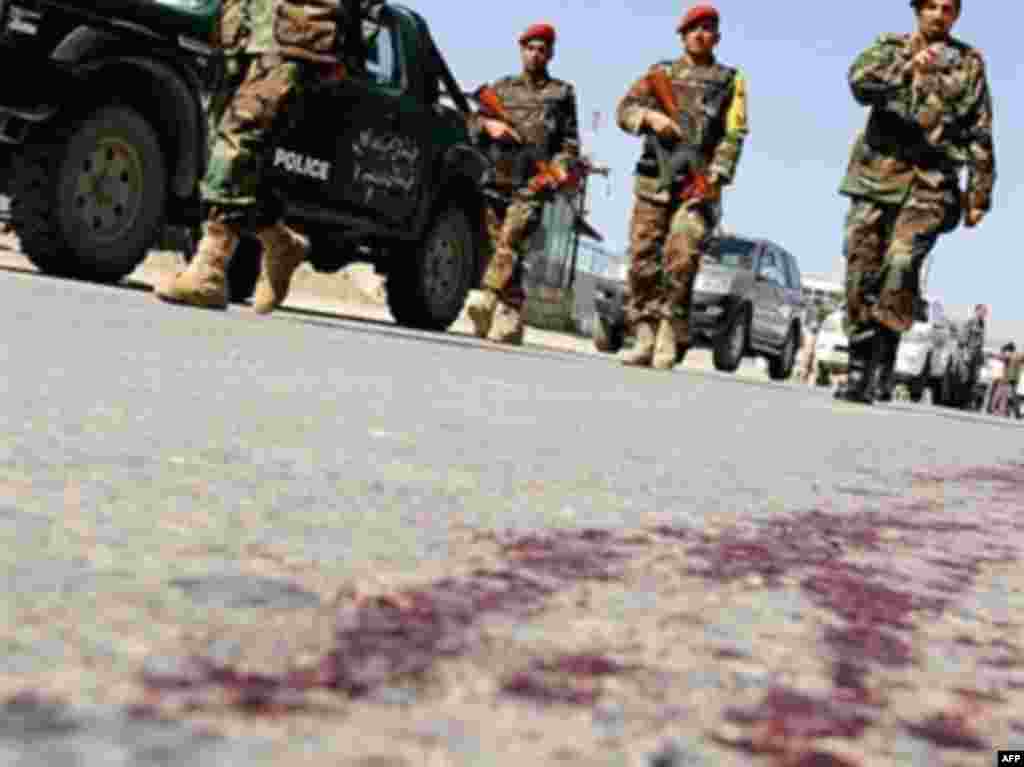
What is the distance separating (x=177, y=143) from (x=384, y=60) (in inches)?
65.4

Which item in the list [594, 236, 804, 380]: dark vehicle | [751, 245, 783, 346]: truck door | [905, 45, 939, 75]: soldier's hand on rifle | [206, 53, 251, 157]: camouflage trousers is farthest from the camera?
[751, 245, 783, 346]: truck door

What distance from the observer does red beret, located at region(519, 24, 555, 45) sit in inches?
358

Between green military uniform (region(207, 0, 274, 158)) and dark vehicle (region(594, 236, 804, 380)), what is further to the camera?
dark vehicle (region(594, 236, 804, 380))

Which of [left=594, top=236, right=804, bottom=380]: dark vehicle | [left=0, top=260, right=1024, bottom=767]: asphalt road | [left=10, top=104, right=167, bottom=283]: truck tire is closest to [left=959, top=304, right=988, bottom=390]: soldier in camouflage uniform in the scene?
[left=594, top=236, right=804, bottom=380]: dark vehicle

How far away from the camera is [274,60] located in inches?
220

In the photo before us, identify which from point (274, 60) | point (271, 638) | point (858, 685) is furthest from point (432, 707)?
point (274, 60)

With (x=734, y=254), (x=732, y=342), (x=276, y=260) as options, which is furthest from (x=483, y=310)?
(x=734, y=254)

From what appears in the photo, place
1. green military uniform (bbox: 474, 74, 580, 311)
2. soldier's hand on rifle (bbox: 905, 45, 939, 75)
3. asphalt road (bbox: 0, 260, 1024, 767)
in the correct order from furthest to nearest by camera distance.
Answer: green military uniform (bbox: 474, 74, 580, 311) → soldier's hand on rifle (bbox: 905, 45, 939, 75) → asphalt road (bbox: 0, 260, 1024, 767)

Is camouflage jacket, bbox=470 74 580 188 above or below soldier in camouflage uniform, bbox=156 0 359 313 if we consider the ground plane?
above

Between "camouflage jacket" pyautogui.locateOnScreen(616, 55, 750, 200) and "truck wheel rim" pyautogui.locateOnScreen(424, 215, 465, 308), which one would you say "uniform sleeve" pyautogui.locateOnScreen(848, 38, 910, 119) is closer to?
"camouflage jacket" pyautogui.locateOnScreen(616, 55, 750, 200)

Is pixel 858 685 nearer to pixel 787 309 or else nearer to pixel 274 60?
pixel 274 60

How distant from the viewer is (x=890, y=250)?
6.88 metres

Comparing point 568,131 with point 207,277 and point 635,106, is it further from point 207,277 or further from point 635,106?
point 207,277

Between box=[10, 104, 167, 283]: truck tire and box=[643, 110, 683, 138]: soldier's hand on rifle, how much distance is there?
2363 millimetres
